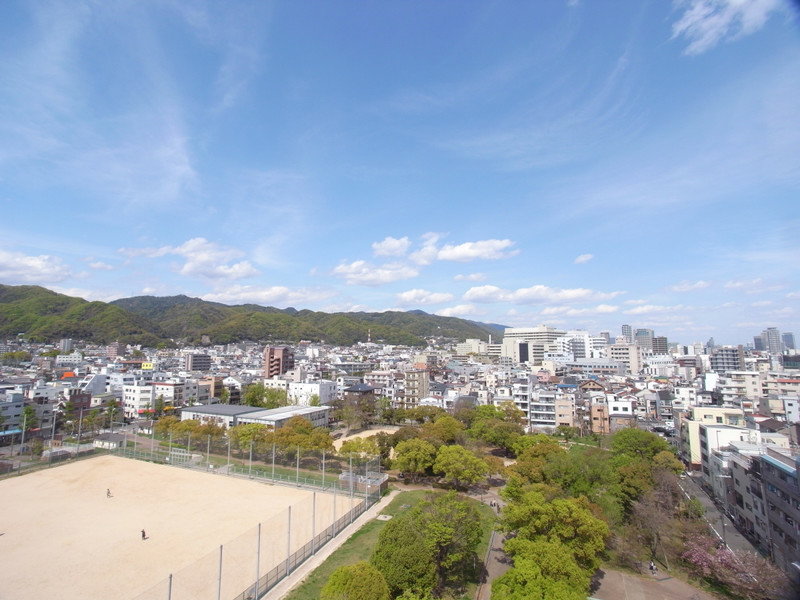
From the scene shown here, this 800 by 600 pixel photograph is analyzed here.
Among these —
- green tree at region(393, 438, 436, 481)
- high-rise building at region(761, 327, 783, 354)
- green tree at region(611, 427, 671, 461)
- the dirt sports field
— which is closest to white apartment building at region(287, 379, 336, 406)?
the dirt sports field

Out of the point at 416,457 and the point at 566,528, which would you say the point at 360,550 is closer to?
the point at 566,528

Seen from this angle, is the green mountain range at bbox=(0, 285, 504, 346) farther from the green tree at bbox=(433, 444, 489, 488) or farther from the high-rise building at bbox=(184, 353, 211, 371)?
the green tree at bbox=(433, 444, 489, 488)

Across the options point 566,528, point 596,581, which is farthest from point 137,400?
point 596,581

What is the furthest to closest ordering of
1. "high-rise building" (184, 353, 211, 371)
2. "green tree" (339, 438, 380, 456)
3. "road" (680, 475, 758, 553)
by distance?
1. "high-rise building" (184, 353, 211, 371)
2. "green tree" (339, 438, 380, 456)
3. "road" (680, 475, 758, 553)

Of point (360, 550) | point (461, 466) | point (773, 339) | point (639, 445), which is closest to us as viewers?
point (360, 550)

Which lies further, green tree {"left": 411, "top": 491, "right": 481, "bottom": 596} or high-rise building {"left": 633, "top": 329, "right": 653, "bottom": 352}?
high-rise building {"left": 633, "top": 329, "right": 653, "bottom": 352}

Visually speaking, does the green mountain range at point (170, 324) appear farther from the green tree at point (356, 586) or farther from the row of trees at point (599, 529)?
the green tree at point (356, 586)

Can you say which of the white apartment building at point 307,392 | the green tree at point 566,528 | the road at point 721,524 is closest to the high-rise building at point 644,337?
the white apartment building at point 307,392
